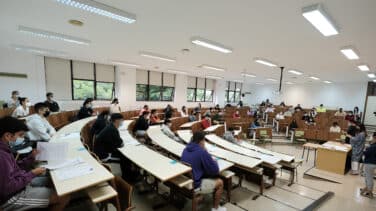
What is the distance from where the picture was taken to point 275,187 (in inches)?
147

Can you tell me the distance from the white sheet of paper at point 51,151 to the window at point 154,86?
8.10 m

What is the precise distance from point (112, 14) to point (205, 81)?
11.5m

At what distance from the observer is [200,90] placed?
13750mm

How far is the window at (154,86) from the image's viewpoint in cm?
1024

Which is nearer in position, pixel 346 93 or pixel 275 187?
pixel 275 187

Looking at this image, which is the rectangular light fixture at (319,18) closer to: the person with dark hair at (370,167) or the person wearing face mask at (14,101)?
the person with dark hair at (370,167)

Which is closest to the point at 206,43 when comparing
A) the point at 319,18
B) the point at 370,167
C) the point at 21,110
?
the point at 319,18

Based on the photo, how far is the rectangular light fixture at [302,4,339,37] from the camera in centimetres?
237

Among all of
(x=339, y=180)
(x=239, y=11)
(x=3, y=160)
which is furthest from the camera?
(x=339, y=180)

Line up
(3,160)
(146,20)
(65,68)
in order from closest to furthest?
1. (3,160)
2. (146,20)
3. (65,68)

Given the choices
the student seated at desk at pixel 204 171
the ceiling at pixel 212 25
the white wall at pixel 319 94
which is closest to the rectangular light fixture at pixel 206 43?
the ceiling at pixel 212 25

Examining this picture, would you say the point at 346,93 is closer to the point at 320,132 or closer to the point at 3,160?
the point at 320,132

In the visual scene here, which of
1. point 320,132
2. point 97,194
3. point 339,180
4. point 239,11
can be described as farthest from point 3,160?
point 320,132

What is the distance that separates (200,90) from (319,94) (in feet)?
32.0
